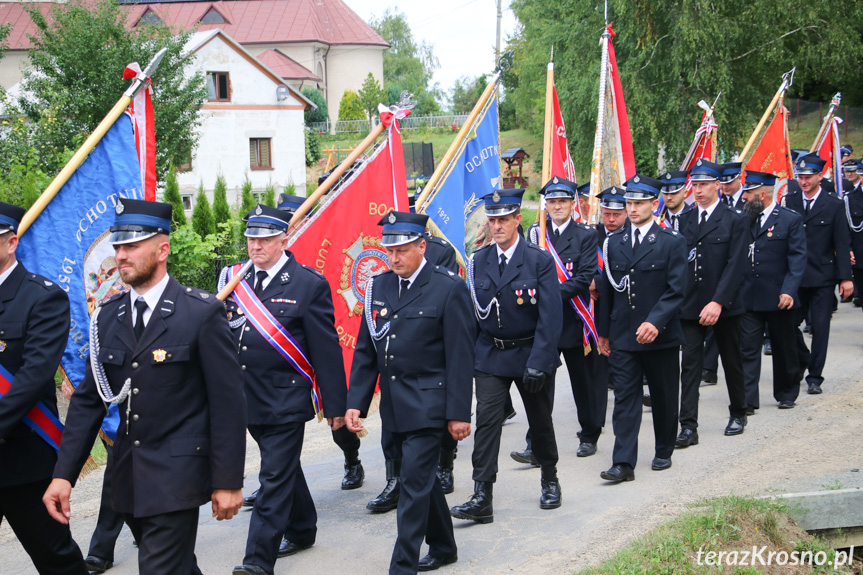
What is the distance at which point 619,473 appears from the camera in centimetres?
705

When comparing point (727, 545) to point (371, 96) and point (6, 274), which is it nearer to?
point (6, 274)

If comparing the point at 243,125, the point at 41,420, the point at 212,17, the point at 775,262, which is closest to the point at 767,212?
the point at 775,262

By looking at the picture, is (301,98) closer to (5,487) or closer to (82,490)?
(82,490)

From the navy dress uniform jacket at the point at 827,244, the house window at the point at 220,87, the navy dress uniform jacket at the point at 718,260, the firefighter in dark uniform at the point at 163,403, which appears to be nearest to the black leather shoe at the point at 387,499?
the firefighter in dark uniform at the point at 163,403

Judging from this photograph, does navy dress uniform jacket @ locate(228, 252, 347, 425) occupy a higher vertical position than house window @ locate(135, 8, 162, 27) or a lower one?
lower

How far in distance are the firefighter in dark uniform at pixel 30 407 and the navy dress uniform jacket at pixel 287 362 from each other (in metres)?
1.23

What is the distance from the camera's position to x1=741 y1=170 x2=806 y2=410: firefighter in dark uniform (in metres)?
9.03

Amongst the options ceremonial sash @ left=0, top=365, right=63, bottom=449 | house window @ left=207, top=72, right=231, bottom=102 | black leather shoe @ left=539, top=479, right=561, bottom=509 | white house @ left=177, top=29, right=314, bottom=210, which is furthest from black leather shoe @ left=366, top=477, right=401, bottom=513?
house window @ left=207, top=72, right=231, bottom=102

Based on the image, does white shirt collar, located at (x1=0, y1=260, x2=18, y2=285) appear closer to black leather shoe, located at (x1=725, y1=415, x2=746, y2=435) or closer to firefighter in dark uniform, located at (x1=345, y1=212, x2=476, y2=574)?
firefighter in dark uniform, located at (x1=345, y1=212, x2=476, y2=574)

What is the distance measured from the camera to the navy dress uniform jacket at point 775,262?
9.15m

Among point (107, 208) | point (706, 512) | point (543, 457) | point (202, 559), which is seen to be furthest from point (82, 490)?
point (706, 512)

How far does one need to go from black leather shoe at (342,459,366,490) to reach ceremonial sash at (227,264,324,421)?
1764 mm

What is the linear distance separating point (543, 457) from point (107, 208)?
3340mm

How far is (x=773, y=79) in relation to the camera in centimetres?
2622
